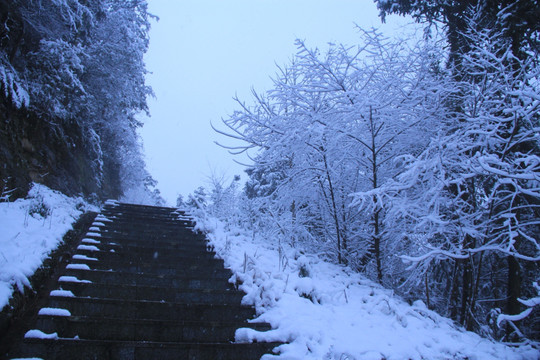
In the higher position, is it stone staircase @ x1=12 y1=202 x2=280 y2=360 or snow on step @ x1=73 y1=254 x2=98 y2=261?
snow on step @ x1=73 y1=254 x2=98 y2=261

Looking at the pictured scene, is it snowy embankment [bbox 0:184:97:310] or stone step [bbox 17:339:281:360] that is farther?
snowy embankment [bbox 0:184:97:310]

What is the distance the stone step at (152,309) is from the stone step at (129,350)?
62cm

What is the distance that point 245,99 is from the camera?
5.83m

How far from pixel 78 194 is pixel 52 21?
4.09 meters

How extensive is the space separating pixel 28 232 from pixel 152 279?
2008 millimetres

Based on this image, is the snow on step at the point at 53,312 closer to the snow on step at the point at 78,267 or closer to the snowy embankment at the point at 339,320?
the snow on step at the point at 78,267

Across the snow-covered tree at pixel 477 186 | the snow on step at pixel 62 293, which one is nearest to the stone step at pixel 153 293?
the snow on step at pixel 62 293

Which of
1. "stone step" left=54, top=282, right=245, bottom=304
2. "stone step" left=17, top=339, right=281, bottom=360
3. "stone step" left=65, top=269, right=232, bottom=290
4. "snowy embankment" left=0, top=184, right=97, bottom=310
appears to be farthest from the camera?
"stone step" left=65, top=269, right=232, bottom=290

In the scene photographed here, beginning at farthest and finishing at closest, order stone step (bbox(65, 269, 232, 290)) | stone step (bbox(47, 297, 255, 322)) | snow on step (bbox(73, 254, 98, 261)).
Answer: snow on step (bbox(73, 254, 98, 261)) < stone step (bbox(65, 269, 232, 290)) < stone step (bbox(47, 297, 255, 322))

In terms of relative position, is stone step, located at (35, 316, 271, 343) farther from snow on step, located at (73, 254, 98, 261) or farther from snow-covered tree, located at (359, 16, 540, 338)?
snow-covered tree, located at (359, 16, 540, 338)

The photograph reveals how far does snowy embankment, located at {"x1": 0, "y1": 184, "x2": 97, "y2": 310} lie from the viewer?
11.2 feet

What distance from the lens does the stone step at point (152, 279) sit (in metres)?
3.98

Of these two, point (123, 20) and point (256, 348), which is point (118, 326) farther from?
point (123, 20)

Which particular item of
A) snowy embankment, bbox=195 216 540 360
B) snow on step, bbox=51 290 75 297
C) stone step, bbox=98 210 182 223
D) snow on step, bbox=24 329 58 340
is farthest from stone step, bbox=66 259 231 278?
stone step, bbox=98 210 182 223
